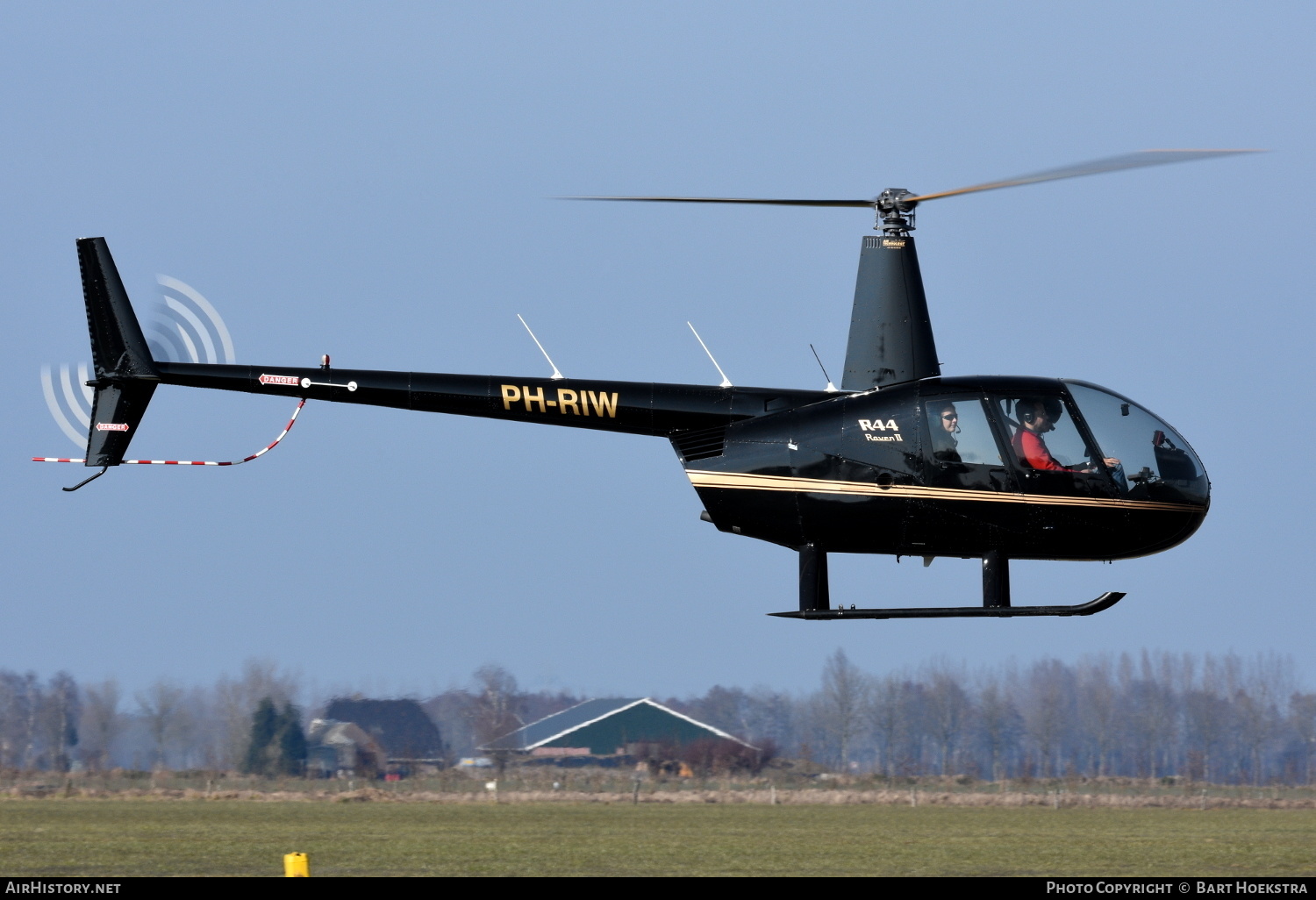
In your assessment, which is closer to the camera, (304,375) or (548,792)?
(304,375)

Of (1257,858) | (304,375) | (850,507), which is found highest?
(304,375)

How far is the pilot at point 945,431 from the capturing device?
15.7 meters

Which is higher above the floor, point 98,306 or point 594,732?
point 98,306

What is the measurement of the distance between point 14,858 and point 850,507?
1853 cm

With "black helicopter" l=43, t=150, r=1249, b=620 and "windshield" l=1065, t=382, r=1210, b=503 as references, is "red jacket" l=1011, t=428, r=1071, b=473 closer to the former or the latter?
"black helicopter" l=43, t=150, r=1249, b=620

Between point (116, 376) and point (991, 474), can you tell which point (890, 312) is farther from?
point (116, 376)

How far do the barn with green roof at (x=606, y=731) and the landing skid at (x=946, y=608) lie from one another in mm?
47766

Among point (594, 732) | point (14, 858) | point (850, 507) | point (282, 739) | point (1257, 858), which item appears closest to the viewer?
point (850, 507)

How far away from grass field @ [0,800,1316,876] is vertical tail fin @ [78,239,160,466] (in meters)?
9.87

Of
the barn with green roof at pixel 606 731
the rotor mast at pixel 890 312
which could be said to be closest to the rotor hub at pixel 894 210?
the rotor mast at pixel 890 312

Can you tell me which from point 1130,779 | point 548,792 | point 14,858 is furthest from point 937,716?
point 14,858

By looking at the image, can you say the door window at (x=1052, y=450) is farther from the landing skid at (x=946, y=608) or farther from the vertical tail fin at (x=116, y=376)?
the vertical tail fin at (x=116, y=376)

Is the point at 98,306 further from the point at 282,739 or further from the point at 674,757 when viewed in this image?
the point at 674,757

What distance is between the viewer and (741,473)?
1641 centimetres
